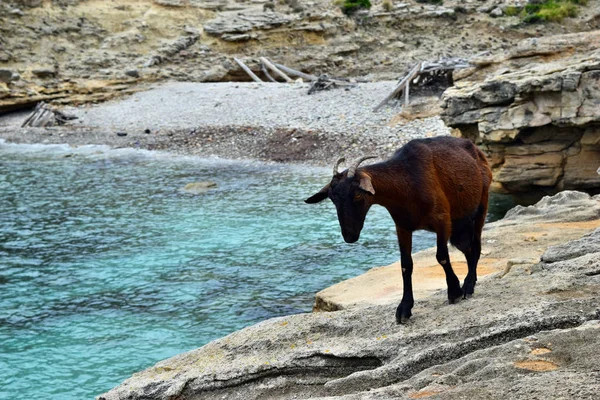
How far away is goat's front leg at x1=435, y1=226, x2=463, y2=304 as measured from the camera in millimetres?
5853

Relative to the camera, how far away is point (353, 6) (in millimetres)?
37906

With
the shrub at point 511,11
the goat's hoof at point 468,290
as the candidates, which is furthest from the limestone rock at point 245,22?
the goat's hoof at point 468,290

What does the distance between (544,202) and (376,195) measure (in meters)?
6.89

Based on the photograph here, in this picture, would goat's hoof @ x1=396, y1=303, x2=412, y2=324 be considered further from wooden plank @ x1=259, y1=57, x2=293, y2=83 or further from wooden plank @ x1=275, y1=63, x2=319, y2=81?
wooden plank @ x1=259, y1=57, x2=293, y2=83

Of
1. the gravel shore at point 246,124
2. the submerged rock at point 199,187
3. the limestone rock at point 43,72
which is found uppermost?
the limestone rock at point 43,72

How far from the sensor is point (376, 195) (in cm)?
569

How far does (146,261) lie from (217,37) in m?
23.8

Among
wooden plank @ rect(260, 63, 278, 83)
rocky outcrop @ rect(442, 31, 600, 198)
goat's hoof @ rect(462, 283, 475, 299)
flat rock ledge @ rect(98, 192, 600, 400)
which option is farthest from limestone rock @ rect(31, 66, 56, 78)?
goat's hoof @ rect(462, 283, 475, 299)

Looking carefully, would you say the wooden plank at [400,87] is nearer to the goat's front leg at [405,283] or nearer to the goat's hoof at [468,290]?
the goat's hoof at [468,290]

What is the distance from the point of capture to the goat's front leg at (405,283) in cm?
577

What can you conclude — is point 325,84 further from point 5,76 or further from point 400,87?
point 5,76

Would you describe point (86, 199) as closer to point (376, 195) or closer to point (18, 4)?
point (376, 195)

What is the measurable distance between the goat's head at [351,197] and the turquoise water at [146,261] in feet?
13.6

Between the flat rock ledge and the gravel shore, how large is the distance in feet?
46.4
